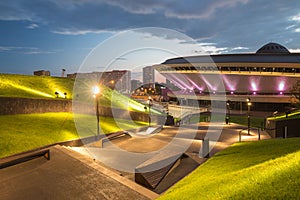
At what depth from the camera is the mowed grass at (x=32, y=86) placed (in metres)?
21.2

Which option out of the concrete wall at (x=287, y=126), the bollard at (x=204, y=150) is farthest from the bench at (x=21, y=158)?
the concrete wall at (x=287, y=126)

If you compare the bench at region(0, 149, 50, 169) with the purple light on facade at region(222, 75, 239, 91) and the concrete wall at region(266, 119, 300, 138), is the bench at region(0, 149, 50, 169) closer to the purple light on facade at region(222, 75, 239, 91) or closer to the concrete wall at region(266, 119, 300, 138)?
the concrete wall at region(266, 119, 300, 138)

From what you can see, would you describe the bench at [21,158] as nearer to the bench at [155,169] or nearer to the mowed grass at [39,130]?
the mowed grass at [39,130]

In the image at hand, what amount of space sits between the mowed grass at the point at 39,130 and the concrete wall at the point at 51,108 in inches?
21.6

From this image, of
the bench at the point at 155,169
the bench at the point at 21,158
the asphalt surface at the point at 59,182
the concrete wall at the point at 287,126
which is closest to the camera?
the asphalt surface at the point at 59,182

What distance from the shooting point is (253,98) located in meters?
52.2

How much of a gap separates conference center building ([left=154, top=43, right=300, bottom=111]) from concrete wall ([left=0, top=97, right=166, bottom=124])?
3598 cm

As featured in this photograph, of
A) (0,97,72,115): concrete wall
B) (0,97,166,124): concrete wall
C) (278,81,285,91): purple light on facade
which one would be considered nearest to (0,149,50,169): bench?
(0,97,72,115): concrete wall

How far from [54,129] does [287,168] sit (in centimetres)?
1358

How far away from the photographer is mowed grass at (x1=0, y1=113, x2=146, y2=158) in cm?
1139

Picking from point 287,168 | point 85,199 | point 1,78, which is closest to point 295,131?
point 287,168

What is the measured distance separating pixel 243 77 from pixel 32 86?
4739 centimetres

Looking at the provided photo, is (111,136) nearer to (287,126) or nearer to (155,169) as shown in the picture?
(155,169)

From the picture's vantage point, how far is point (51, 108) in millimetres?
18375
